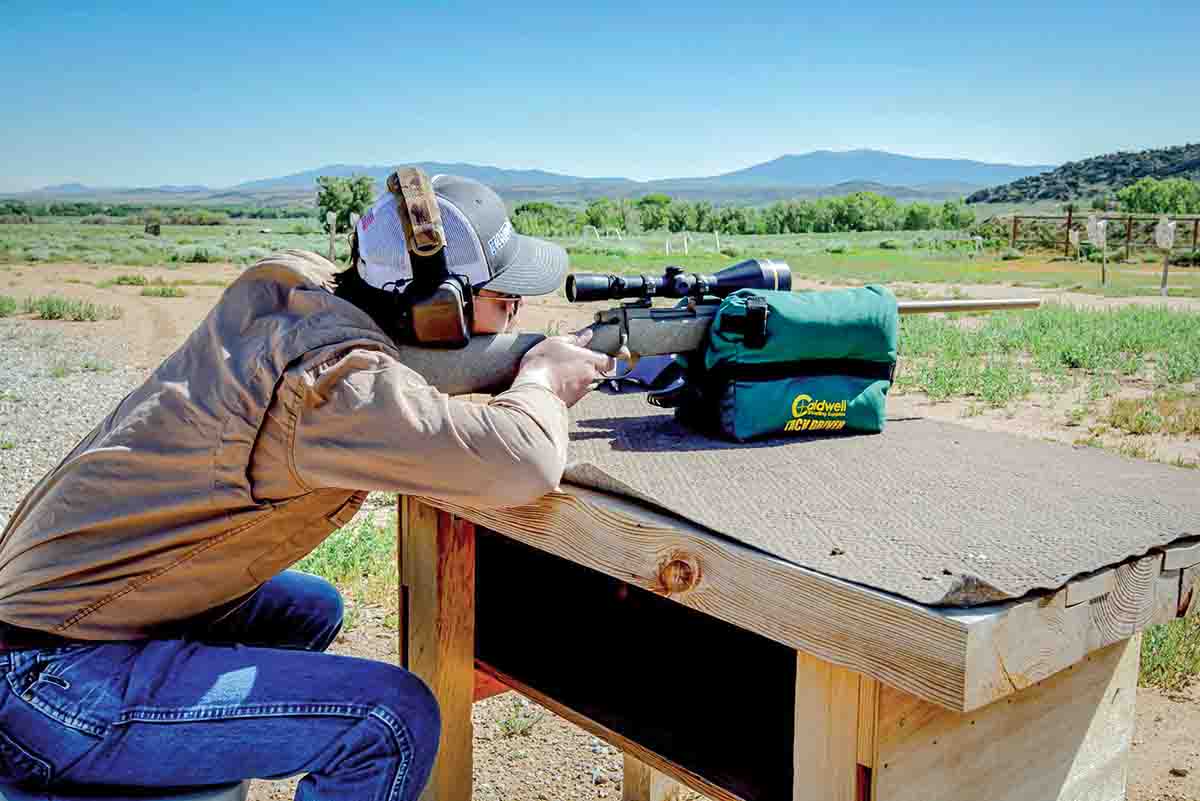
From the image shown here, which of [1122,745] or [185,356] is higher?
[185,356]

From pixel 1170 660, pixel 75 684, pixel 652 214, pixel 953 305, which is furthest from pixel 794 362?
pixel 652 214

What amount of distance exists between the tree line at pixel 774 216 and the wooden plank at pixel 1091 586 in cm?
6228

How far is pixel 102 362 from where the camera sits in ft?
43.2

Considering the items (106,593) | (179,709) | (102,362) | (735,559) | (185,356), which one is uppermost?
(185,356)

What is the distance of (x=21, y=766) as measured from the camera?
1.74 metres

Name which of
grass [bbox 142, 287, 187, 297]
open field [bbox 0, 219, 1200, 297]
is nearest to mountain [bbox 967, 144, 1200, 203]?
open field [bbox 0, 219, 1200, 297]

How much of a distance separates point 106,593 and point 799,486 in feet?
4.00

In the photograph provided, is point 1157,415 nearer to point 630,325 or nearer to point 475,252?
point 630,325

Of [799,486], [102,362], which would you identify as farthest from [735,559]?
[102,362]

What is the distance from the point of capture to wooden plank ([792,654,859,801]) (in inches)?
61.5

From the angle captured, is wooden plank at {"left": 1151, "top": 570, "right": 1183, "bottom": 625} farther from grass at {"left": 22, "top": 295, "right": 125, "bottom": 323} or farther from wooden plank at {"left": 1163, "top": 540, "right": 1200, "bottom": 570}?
grass at {"left": 22, "top": 295, "right": 125, "bottom": 323}

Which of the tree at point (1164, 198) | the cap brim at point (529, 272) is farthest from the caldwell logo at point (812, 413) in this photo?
the tree at point (1164, 198)

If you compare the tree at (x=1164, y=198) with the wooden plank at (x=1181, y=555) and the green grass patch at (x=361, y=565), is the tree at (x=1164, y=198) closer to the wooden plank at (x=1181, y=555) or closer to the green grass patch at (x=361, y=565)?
the green grass patch at (x=361, y=565)

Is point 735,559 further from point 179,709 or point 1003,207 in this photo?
point 1003,207
